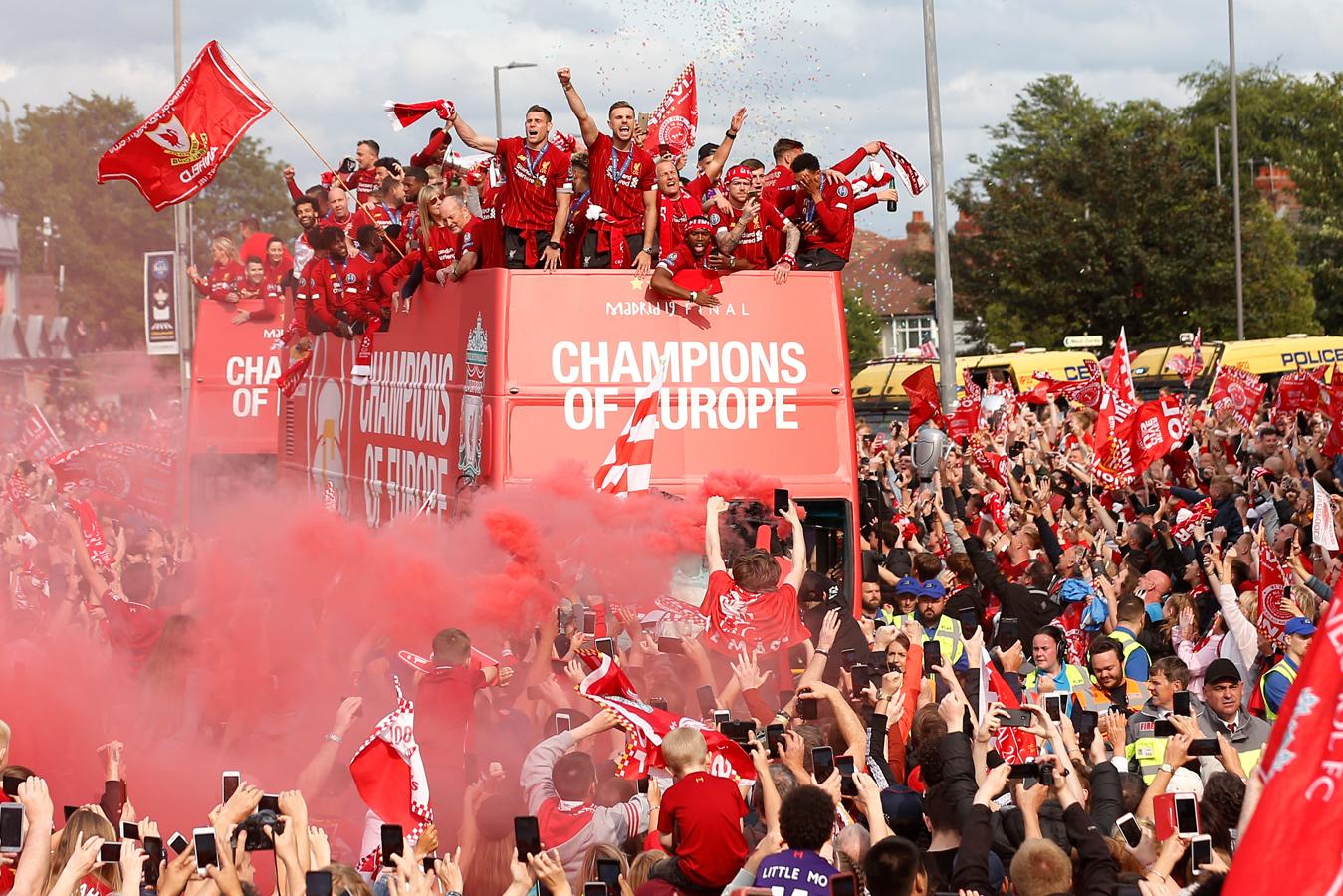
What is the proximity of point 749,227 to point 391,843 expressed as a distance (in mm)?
7280

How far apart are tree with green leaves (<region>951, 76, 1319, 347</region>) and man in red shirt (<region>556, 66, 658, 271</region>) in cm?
4342

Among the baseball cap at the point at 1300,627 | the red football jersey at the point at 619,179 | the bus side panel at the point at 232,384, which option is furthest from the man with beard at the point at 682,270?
the bus side panel at the point at 232,384

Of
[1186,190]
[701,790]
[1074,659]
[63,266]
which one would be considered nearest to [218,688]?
[701,790]

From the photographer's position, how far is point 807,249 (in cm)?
1168

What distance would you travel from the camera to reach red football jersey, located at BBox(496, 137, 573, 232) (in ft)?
36.4

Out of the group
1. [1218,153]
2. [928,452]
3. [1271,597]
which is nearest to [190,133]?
[928,452]

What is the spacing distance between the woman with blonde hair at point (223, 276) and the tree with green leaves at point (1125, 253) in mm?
38220

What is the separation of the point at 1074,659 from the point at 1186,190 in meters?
45.9

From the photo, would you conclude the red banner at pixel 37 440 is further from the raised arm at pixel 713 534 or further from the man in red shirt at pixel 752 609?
the man in red shirt at pixel 752 609

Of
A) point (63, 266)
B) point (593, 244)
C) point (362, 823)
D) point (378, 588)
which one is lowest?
point (362, 823)

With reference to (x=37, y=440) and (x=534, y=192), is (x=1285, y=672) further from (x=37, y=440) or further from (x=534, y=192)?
(x=37, y=440)

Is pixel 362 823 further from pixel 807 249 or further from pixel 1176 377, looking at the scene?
pixel 1176 377

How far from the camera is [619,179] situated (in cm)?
1110

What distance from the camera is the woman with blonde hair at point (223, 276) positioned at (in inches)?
709
